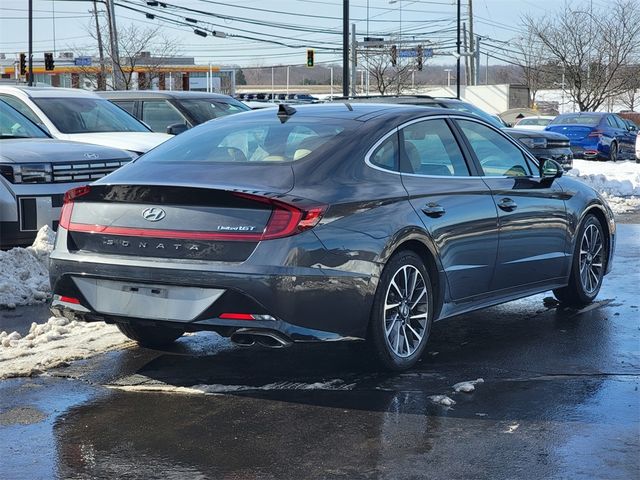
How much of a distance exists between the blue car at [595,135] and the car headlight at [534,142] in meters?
9.79

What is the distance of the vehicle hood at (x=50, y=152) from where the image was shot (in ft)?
30.4

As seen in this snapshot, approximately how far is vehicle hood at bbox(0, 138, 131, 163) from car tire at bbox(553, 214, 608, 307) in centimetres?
466

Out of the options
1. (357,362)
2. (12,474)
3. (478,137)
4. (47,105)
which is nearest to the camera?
(12,474)

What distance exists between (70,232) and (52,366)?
0.90 metres

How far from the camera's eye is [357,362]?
6188 millimetres

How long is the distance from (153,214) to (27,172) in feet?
13.6

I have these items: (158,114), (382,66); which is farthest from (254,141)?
(382,66)

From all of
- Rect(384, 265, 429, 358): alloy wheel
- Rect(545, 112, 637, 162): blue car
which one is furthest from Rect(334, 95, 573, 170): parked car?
Rect(384, 265, 429, 358): alloy wheel

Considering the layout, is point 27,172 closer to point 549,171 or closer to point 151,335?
point 151,335

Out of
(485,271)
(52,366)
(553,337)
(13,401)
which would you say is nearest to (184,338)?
(52,366)

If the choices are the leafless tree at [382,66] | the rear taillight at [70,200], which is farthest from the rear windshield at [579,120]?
the leafless tree at [382,66]

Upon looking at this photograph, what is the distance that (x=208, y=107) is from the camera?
51.0 ft

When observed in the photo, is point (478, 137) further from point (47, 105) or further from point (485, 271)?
point (47, 105)

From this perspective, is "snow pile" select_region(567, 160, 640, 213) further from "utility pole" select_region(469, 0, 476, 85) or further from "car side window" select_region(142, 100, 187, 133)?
"utility pole" select_region(469, 0, 476, 85)
